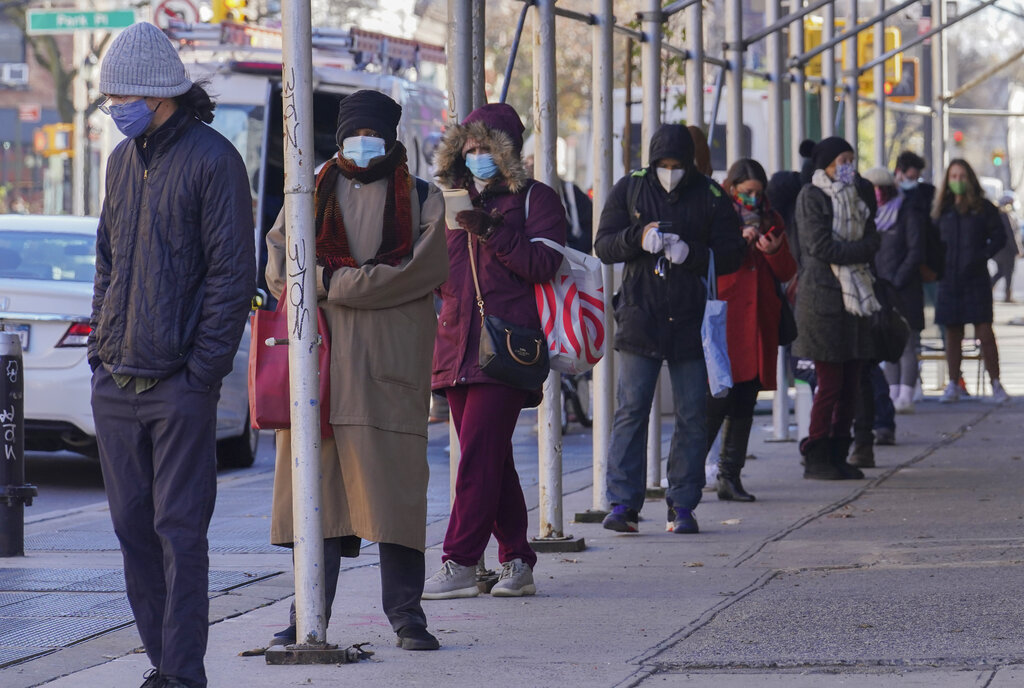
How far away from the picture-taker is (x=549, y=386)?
27.7 ft

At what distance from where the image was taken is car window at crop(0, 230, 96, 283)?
1161cm

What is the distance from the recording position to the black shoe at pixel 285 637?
607 centimetres

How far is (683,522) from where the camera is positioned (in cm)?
905

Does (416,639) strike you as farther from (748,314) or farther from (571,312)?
(748,314)

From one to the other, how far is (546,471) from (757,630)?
2069mm

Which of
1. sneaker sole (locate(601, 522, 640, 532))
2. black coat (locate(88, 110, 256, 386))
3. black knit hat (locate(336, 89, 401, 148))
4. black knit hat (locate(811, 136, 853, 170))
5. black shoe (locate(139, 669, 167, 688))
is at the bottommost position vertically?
black shoe (locate(139, 669, 167, 688))

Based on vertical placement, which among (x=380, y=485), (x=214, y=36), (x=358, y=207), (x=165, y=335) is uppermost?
(x=214, y=36)

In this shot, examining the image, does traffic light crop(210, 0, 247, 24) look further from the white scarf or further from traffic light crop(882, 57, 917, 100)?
the white scarf

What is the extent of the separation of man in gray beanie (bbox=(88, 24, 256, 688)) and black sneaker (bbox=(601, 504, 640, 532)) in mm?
3860

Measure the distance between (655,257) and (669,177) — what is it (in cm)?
39

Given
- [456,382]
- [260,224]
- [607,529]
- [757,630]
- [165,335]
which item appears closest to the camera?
[165,335]

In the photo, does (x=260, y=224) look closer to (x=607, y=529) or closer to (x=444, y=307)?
(x=607, y=529)

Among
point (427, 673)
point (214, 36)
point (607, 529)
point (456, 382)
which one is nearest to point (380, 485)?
point (427, 673)

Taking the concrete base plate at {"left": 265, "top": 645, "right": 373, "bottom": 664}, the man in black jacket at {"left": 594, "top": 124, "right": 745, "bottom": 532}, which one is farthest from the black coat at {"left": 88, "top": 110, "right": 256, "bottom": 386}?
the man in black jacket at {"left": 594, "top": 124, "right": 745, "bottom": 532}
